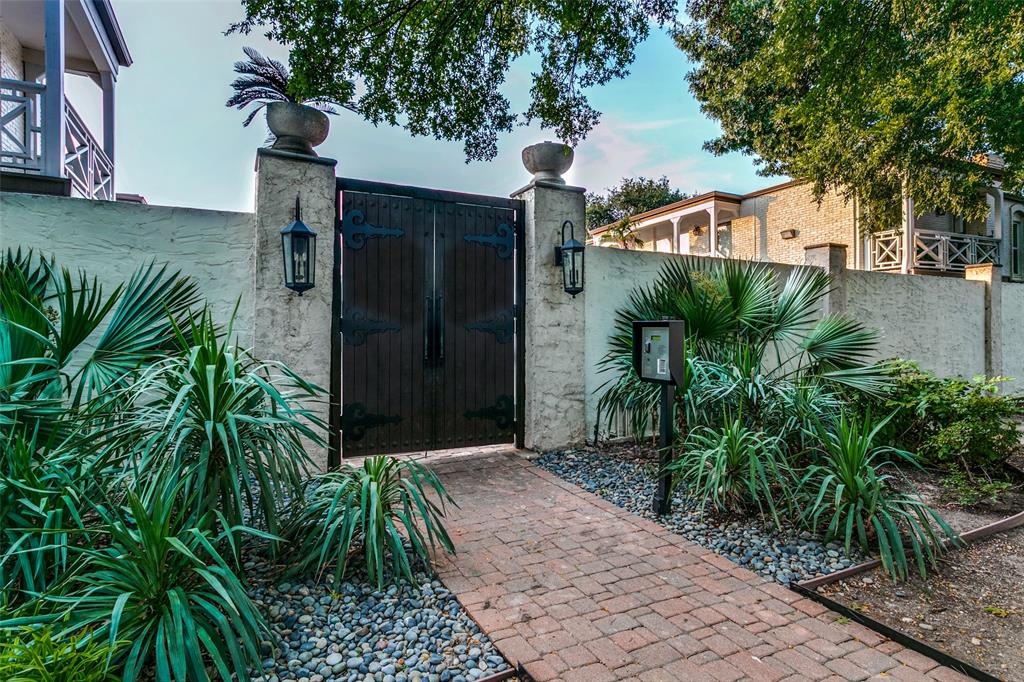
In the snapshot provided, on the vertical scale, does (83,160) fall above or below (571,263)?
above

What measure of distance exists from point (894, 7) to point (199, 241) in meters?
6.83

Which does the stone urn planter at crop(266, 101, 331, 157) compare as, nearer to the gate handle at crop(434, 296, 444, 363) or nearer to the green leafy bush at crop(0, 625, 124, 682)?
the gate handle at crop(434, 296, 444, 363)

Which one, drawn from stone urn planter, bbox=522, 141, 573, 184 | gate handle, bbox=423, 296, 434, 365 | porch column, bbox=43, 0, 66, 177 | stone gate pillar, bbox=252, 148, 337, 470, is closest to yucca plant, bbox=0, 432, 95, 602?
stone gate pillar, bbox=252, 148, 337, 470

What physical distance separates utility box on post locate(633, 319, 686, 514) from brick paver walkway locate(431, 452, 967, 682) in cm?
29

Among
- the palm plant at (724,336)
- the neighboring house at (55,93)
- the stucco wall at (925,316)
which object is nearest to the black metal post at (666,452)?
the palm plant at (724,336)

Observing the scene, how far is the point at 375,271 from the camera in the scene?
4.83 metres

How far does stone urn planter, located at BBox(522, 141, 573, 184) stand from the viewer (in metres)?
5.40

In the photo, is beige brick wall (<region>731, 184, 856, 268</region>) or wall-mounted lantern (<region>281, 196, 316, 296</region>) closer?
wall-mounted lantern (<region>281, 196, 316, 296</region>)

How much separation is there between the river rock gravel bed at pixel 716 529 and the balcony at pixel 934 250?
1139 centimetres

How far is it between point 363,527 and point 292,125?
332cm

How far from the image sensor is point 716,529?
3518 millimetres

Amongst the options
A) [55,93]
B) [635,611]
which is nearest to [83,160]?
[55,93]

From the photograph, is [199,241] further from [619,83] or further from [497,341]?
[619,83]

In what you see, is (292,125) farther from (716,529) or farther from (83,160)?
(716,529)
